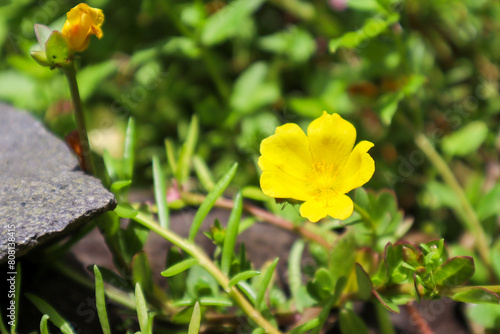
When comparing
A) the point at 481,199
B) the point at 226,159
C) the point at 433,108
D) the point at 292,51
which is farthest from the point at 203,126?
the point at 481,199

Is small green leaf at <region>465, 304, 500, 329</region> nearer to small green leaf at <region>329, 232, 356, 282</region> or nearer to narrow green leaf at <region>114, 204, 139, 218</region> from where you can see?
small green leaf at <region>329, 232, 356, 282</region>

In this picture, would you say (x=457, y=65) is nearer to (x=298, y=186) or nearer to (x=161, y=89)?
(x=161, y=89)

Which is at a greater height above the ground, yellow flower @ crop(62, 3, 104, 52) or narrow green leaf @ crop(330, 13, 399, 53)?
yellow flower @ crop(62, 3, 104, 52)

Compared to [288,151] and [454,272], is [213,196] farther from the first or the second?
[454,272]

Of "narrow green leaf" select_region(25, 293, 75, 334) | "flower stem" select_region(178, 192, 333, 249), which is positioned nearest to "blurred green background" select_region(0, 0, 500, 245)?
"flower stem" select_region(178, 192, 333, 249)

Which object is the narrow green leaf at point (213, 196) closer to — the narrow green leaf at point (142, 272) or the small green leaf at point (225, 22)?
the narrow green leaf at point (142, 272)

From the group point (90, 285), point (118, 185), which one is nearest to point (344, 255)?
point (118, 185)
